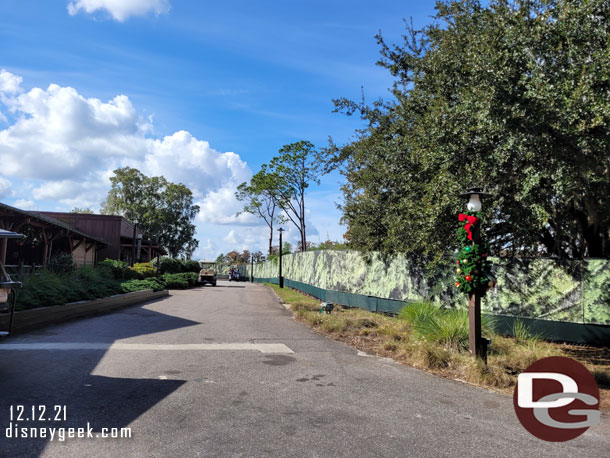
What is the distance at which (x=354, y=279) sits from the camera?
18.3 meters

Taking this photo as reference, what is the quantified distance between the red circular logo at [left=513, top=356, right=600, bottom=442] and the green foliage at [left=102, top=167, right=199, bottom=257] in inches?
2468

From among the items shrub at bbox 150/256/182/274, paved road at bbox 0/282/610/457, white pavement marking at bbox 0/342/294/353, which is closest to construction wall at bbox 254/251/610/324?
paved road at bbox 0/282/610/457

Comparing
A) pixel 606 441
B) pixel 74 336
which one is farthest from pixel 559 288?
pixel 74 336

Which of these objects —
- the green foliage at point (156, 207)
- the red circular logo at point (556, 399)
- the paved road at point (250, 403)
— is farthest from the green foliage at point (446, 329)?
the green foliage at point (156, 207)

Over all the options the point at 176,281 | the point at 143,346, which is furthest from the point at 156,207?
the point at 143,346

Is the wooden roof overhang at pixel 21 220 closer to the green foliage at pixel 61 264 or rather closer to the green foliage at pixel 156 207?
the green foliage at pixel 61 264

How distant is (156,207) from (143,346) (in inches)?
2396

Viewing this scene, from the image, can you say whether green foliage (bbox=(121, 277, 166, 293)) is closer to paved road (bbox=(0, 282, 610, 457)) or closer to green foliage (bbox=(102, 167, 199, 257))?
paved road (bbox=(0, 282, 610, 457))

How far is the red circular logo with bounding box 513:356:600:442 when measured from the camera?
496 centimetres

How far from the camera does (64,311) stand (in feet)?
40.2

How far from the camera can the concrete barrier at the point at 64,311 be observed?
400 inches

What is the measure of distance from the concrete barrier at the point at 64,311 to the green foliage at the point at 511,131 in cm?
991

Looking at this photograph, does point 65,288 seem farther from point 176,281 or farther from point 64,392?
point 176,281

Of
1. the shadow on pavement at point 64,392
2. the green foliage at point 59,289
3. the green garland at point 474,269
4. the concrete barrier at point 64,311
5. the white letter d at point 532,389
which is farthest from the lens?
the green foliage at point 59,289
